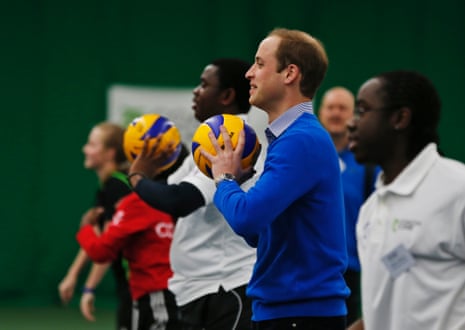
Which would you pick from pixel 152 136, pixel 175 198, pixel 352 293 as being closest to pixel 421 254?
pixel 175 198

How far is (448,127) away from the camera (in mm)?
10820

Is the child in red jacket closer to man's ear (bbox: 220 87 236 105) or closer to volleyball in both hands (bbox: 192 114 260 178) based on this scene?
man's ear (bbox: 220 87 236 105)

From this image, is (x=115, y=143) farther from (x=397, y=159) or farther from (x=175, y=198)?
(x=397, y=159)

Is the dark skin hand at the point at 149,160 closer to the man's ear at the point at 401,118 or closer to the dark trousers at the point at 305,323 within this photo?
the dark trousers at the point at 305,323

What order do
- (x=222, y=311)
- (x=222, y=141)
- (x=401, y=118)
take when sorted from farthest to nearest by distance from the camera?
(x=222, y=311) → (x=222, y=141) → (x=401, y=118)

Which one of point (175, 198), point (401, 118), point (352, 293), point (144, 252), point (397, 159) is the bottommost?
point (352, 293)

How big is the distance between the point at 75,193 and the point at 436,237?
315 inches

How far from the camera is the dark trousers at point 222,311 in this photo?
414 cm

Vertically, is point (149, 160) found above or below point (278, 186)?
below

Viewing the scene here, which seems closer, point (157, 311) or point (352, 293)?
→ point (157, 311)

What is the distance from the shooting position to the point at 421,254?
2914 mm

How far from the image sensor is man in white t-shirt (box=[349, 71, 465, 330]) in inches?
114

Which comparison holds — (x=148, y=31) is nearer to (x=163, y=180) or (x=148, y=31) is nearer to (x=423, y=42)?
(x=423, y=42)

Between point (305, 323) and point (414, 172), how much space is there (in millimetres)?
645
